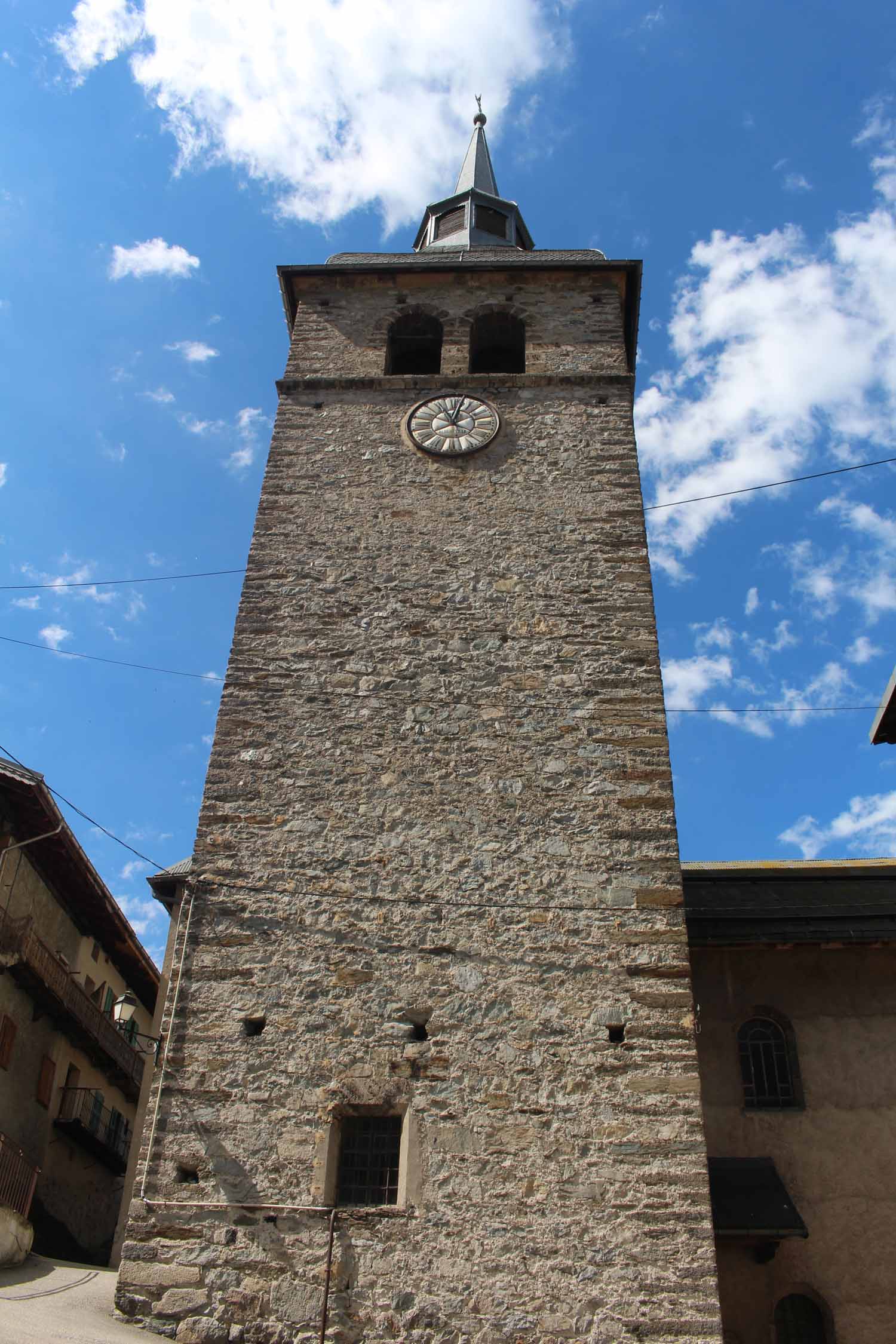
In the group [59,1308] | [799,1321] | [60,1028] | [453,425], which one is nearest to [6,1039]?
[60,1028]

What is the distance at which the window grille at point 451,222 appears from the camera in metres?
17.8

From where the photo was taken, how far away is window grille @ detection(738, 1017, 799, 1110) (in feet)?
31.9

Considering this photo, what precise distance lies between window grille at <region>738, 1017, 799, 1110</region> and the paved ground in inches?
216

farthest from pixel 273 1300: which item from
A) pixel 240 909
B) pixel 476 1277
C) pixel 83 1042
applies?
pixel 83 1042

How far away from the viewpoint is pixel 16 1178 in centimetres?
1027

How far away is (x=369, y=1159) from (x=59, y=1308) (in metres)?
2.22

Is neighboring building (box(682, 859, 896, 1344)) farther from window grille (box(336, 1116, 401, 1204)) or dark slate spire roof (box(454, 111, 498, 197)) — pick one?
dark slate spire roof (box(454, 111, 498, 197))

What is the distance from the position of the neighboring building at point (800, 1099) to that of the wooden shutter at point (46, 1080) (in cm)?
834

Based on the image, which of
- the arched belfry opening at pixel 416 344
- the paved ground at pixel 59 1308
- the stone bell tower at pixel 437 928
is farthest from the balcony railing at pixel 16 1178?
the arched belfry opening at pixel 416 344

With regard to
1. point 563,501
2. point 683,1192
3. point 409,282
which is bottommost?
point 683,1192

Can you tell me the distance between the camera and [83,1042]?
14.8 m

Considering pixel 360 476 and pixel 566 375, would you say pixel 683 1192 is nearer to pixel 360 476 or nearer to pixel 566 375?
pixel 360 476

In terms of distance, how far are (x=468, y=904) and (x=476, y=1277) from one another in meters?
2.59

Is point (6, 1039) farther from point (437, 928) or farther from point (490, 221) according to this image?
point (490, 221)
